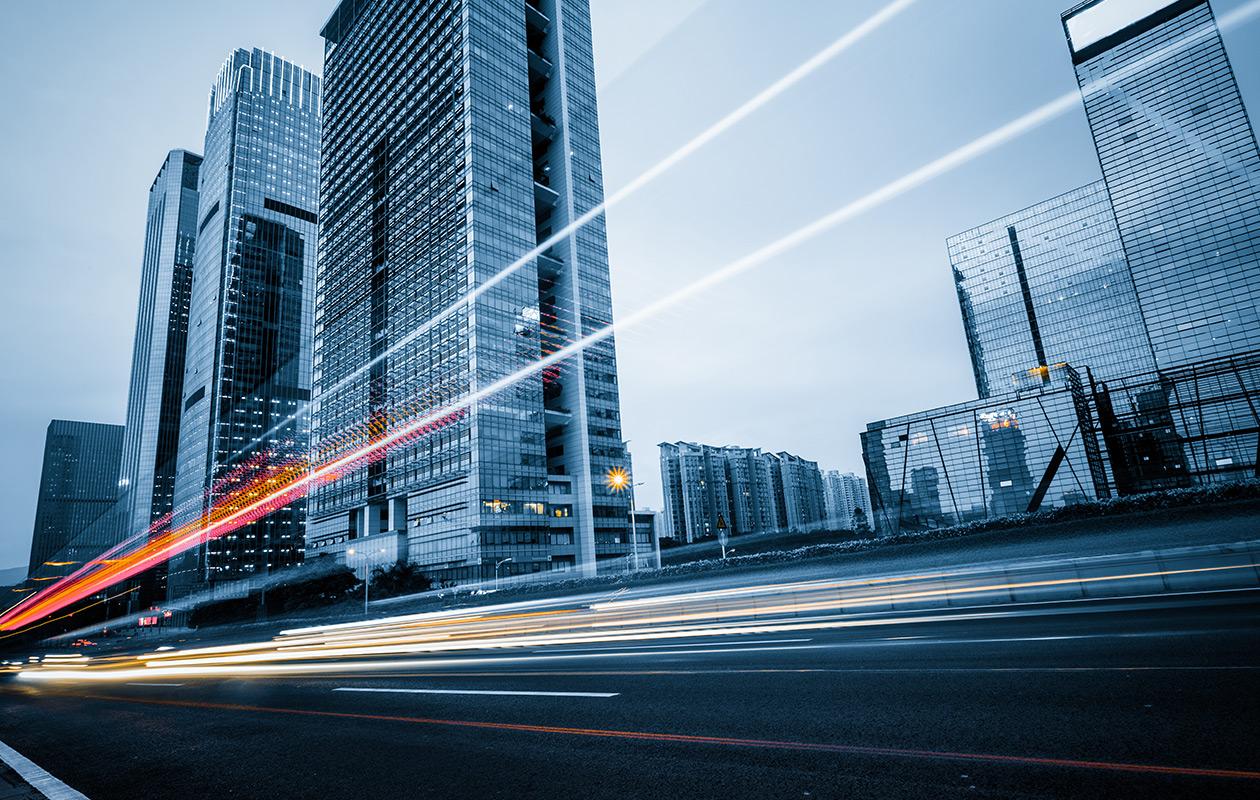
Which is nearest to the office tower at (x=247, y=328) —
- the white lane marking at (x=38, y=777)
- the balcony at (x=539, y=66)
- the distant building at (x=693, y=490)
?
the distant building at (x=693, y=490)

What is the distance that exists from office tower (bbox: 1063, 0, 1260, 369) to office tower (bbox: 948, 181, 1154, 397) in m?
4.46

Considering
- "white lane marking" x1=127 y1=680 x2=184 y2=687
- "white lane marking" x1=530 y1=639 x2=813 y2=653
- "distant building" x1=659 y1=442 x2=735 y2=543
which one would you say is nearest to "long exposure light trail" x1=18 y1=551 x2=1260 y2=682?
"white lane marking" x1=530 y1=639 x2=813 y2=653

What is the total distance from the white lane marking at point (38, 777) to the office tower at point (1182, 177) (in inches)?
6534

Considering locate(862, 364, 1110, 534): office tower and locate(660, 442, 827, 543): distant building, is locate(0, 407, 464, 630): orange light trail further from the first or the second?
locate(660, 442, 827, 543): distant building

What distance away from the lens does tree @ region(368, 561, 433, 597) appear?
71812 mm

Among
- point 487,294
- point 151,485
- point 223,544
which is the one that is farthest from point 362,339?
point 151,485

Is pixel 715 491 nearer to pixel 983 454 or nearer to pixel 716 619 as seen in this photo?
pixel 983 454

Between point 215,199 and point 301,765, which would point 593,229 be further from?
point 215,199

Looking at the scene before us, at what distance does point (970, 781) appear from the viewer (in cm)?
462

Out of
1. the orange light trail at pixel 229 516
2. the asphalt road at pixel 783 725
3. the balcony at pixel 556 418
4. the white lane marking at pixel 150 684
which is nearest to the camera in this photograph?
the asphalt road at pixel 783 725

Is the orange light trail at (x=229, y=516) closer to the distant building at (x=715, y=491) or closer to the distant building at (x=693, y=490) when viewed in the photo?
the distant building at (x=715, y=491)

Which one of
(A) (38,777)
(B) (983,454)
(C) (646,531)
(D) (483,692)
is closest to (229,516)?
(C) (646,531)

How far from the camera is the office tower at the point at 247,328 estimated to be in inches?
6437

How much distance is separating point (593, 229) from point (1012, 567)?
97072 millimetres
